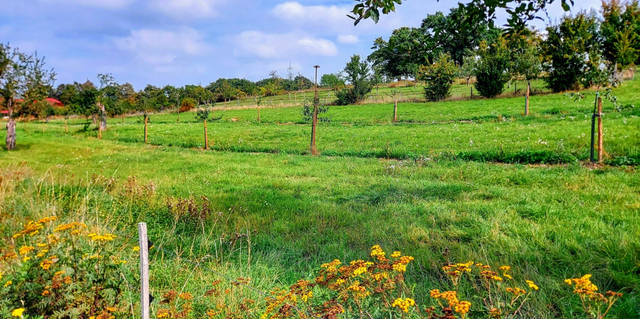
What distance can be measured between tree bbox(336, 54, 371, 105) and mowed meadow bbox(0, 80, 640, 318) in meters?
30.1

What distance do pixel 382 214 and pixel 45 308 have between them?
430 centimetres

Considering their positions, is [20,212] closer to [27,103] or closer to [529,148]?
[529,148]

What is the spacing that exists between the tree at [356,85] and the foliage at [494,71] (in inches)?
511

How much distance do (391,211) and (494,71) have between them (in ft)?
103

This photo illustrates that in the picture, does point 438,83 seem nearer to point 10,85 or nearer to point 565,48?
point 565,48

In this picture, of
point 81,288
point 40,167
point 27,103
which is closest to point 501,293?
point 81,288

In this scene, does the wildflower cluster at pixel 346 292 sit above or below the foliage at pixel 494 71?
below

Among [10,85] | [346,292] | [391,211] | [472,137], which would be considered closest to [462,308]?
[346,292]

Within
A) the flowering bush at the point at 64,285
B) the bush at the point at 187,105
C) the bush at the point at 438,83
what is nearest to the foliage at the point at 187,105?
the bush at the point at 187,105

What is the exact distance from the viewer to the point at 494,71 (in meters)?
32.3

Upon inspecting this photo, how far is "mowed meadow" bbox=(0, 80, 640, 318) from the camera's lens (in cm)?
370

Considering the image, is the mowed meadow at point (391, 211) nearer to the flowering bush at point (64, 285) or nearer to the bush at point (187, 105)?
the flowering bush at point (64, 285)

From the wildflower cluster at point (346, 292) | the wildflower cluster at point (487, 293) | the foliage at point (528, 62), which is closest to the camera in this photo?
the wildflower cluster at point (487, 293)

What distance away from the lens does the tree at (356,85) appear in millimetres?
42094
